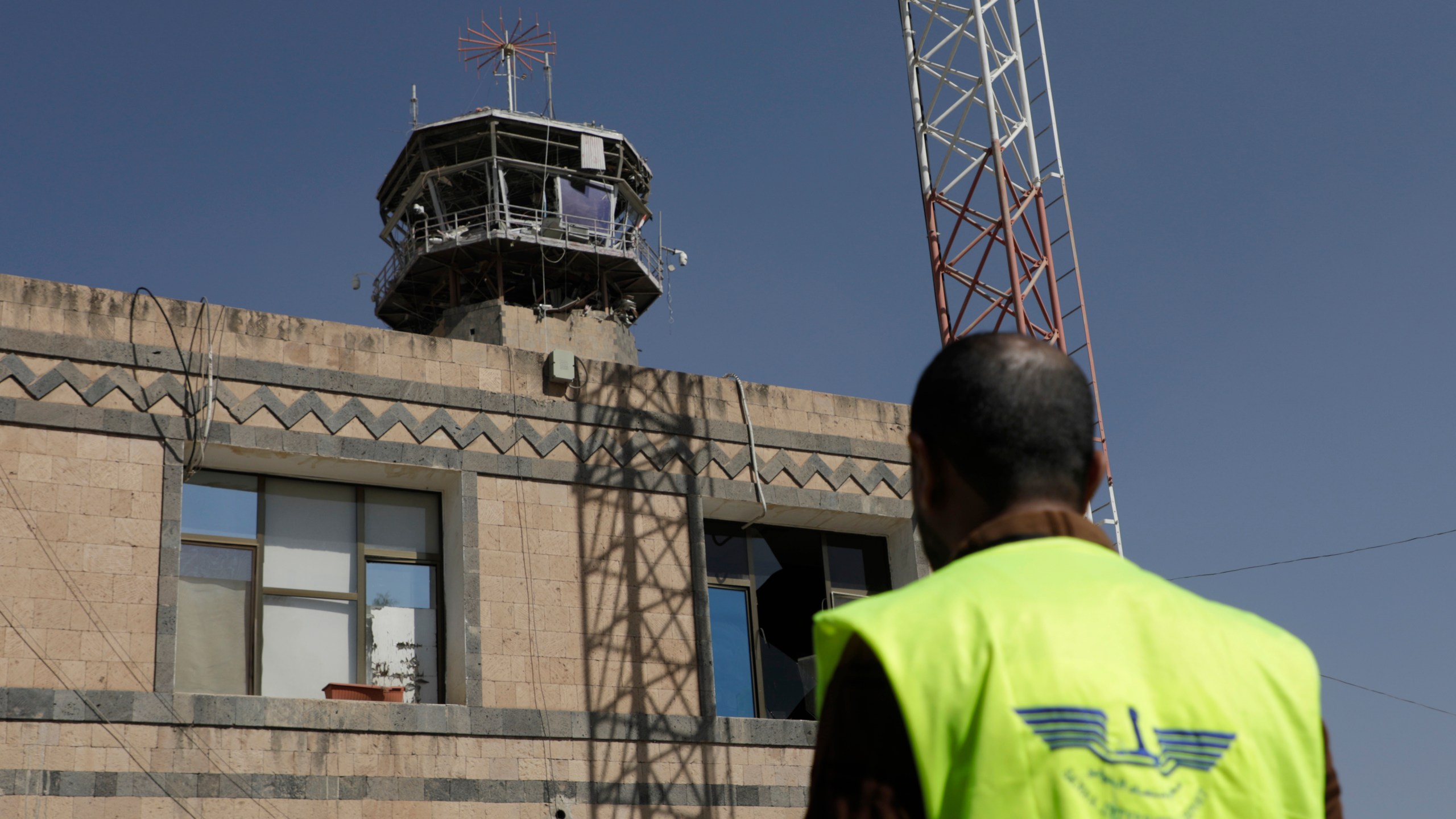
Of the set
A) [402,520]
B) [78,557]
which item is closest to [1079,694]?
[78,557]

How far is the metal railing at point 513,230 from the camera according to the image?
134 ft

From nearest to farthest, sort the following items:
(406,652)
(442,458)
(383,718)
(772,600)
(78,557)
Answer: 1. (78,557)
2. (383,718)
3. (406,652)
4. (442,458)
5. (772,600)

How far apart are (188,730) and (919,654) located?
11.9m

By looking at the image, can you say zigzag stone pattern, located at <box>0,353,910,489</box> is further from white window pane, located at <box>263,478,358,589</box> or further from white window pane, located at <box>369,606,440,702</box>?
white window pane, located at <box>369,606,440,702</box>

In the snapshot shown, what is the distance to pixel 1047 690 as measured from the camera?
74.1 inches

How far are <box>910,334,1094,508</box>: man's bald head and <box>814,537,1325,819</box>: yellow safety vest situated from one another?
6.6 inches

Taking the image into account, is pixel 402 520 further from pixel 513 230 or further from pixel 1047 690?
pixel 513 230

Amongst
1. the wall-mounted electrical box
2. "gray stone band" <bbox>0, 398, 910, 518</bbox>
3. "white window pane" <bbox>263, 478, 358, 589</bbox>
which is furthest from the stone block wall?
the wall-mounted electrical box

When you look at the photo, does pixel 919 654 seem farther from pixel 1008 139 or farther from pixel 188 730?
pixel 1008 139

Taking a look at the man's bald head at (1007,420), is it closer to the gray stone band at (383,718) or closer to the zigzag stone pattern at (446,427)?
the gray stone band at (383,718)

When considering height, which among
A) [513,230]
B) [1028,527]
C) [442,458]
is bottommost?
[1028,527]

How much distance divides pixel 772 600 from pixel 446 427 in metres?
4.48

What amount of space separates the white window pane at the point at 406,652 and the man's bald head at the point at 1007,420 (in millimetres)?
12604

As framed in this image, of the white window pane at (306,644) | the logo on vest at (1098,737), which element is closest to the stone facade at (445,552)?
the white window pane at (306,644)
